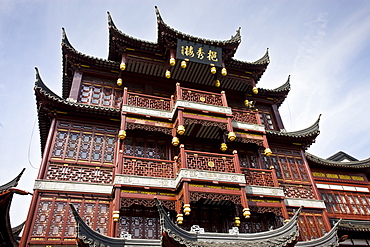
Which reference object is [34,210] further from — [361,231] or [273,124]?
[361,231]

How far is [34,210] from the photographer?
35.1 feet

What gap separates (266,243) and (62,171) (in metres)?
7.80

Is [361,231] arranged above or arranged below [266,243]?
above

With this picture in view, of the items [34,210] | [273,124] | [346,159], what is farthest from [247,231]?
[346,159]

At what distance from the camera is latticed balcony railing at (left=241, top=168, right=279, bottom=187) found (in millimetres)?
13273

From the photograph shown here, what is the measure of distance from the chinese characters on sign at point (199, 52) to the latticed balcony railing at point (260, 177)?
226 inches

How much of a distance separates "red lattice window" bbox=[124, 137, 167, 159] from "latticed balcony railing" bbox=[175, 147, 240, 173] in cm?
132

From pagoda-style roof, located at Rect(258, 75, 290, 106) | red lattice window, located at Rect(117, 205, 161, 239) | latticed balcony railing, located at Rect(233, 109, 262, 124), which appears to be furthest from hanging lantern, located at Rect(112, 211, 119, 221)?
pagoda-style roof, located at Rect(258, 75, 290, 106)

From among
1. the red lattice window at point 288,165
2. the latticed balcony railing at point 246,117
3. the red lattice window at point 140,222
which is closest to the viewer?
the red lattice window at point 140,222

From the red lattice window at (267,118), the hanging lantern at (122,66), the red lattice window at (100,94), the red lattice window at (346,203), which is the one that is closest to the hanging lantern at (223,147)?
the red lattice window at (267,118)

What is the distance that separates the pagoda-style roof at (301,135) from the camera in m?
15.8

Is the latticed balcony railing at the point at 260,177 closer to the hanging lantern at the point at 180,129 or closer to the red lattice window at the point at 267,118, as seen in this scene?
the hanging lantern at the point at 180,129

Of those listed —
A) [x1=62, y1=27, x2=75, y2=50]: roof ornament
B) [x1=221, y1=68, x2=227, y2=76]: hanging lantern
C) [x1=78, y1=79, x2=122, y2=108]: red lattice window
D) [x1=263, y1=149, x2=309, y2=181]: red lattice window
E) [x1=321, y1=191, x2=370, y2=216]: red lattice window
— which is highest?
[x1=62, y1=27, x2=75, y2=50]: roof ornament

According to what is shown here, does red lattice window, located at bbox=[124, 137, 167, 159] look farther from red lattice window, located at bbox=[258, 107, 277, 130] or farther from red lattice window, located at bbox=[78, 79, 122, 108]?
red lattice window, located at bbox=[258, 107, 277, 130]
